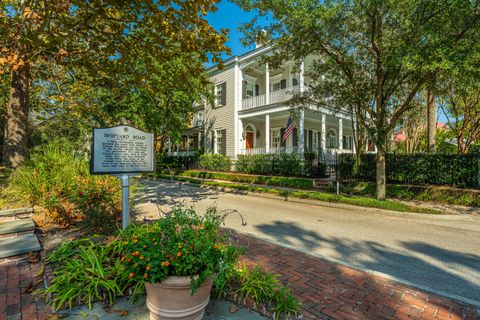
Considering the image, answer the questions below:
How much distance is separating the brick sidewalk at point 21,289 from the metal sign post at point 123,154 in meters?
1.22

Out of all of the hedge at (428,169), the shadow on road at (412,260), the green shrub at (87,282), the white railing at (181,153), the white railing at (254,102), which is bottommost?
the shadow on road at (412,260)

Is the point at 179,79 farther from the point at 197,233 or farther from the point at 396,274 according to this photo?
the point at 396,274

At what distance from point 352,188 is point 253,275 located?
9.96 metres

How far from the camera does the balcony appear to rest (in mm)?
17062

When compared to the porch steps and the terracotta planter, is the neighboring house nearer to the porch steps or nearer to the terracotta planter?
the porch steps

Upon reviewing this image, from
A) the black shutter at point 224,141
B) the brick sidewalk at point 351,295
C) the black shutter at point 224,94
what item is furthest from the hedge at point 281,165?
the brick sidewalk at point 351,295

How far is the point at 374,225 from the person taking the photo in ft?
21.8

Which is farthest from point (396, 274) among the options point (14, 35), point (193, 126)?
point (193, 126)

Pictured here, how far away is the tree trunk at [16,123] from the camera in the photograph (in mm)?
8359

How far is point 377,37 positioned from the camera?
816 centimetres

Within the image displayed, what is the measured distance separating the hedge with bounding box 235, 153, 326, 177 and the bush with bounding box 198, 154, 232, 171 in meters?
1.05

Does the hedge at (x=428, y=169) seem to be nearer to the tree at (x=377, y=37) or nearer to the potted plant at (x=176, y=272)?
the tree at (x=377, y=37)

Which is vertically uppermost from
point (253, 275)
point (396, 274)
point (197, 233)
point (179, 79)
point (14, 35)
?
point (14, 35)

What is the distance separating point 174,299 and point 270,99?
55.3ft
